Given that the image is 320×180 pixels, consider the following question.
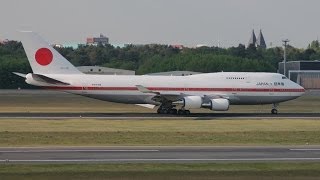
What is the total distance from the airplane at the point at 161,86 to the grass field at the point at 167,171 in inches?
1137

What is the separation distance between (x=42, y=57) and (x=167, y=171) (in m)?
34.9

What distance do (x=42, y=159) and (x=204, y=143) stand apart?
9.93 meters

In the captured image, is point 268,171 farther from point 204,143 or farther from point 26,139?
point 26,139

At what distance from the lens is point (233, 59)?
154m

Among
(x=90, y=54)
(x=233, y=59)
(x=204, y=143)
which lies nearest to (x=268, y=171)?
(x=204, y=143)

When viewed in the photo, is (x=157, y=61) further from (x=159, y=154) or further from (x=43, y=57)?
(x=159, y=154)

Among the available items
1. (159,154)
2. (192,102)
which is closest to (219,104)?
(192,102)

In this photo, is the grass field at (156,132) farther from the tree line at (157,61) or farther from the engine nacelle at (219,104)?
the tree line at (157,61)

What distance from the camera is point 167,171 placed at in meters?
24.7

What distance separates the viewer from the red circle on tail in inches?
2282

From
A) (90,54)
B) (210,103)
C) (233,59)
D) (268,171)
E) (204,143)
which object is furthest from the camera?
(90,54)

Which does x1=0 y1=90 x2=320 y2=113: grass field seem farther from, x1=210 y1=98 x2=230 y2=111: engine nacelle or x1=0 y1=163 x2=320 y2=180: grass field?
x1=0 y1=163 x2=320 y2=180: grass field

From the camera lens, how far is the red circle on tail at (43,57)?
190ft

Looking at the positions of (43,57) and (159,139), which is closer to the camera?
(159,139)
